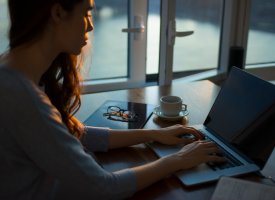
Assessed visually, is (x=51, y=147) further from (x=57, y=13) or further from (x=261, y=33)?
(x=261, y=33)

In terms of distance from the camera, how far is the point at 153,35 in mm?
2676

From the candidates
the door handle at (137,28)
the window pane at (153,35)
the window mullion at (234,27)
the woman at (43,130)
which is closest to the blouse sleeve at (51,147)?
the woman at (43,130)

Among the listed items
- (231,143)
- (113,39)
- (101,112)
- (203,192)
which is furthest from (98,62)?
(203,192)

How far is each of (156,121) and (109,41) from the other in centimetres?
129

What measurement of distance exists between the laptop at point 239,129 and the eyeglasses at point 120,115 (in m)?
0.22

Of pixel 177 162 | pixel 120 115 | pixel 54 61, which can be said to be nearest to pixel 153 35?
pixel 120 115

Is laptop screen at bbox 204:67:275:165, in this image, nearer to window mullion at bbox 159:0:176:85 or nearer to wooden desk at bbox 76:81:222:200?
wooden desk at bbox 76:81:222:200

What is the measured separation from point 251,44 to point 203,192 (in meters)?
2.32

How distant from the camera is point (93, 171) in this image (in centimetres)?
92

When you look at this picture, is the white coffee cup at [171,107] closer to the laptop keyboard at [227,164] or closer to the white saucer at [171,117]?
the white saucer at [171,117]

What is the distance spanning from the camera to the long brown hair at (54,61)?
90 cm

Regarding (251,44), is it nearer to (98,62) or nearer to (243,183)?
(98,62)

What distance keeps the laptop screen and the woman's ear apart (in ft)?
2.03

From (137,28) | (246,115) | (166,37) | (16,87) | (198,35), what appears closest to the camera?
(16,87)
